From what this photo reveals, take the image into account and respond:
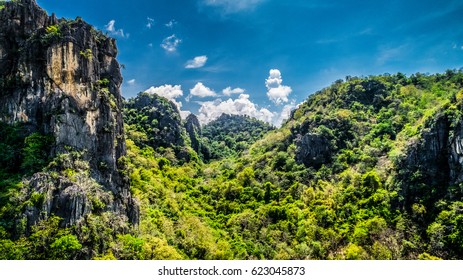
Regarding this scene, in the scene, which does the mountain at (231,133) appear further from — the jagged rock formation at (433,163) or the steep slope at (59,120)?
the steep slope at (59,120)

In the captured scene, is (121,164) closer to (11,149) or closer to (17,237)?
(11,149)

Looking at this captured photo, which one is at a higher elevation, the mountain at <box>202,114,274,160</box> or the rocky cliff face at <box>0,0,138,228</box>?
the mountain at <box>202,114,274,160</box>

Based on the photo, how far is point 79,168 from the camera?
2738 centimetres

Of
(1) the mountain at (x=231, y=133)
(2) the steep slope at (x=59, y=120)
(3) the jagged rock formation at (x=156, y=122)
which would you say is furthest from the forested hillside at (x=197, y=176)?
(1) the mountain at (x=231, y=133)

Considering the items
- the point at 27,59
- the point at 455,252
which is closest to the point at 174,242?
the point at 27,59

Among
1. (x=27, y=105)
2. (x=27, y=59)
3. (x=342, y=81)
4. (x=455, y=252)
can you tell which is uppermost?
(x=342, y=81)

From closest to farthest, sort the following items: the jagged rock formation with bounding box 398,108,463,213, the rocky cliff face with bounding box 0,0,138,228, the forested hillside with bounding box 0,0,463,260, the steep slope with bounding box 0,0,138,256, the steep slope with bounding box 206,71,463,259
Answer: the steep slope with bounding box 0,0,138,256 < the forested hillside with bounding box 0,0,463,260 < the rocky cliff face with bounding box 0,0,138,228 < the steep slope with bounding box 206,71,463,259 < the jagged rock formation with bounding box 398,108,463,213

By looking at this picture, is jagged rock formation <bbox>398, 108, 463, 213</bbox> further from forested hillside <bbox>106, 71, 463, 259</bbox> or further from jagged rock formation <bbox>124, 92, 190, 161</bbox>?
jagged rock formation <bbox>124, 92, 190, 161</bbox>

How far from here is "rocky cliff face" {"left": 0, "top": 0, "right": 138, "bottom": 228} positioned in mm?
28281

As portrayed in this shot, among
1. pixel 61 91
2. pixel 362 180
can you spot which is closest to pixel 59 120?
pixel 61 91

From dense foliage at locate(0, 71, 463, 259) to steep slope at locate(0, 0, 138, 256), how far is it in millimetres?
717

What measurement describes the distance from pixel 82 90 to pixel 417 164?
33.8 meters

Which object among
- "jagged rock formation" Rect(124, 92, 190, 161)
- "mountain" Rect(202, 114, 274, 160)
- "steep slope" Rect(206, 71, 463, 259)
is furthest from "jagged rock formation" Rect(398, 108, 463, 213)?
"mountain" Rect(202, 114, 274, 160)

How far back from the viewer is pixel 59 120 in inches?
1086
